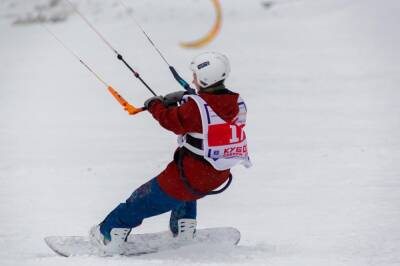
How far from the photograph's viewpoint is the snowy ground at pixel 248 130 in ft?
22.2

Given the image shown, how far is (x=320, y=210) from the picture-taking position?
25.1 feet

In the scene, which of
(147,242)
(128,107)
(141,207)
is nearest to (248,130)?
(147,242)

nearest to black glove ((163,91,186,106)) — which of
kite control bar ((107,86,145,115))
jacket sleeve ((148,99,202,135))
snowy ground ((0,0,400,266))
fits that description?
jacket sleeve ((148,99,202,135))

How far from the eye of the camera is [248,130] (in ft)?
42.9

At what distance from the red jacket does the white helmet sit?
→ 0.10 m

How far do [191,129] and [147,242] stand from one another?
1272 mm

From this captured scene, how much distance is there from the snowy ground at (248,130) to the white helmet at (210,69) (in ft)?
4.17

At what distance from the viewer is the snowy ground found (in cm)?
676

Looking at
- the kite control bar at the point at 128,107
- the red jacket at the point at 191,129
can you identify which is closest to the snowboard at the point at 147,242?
the red jacket at the point at 191,129

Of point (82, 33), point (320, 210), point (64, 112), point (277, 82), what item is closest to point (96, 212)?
point (320, 210)

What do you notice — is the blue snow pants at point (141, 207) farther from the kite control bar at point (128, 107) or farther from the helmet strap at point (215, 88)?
the helmet strap at point (215, 88)

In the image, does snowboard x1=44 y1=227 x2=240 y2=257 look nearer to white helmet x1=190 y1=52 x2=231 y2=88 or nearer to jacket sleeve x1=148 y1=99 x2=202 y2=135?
jacket sleeve x1=148 y1=99 x2=202 y2=135

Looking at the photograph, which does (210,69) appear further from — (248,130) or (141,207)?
(248,130)

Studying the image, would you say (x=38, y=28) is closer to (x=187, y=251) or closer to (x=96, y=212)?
(x=96, y=212)
